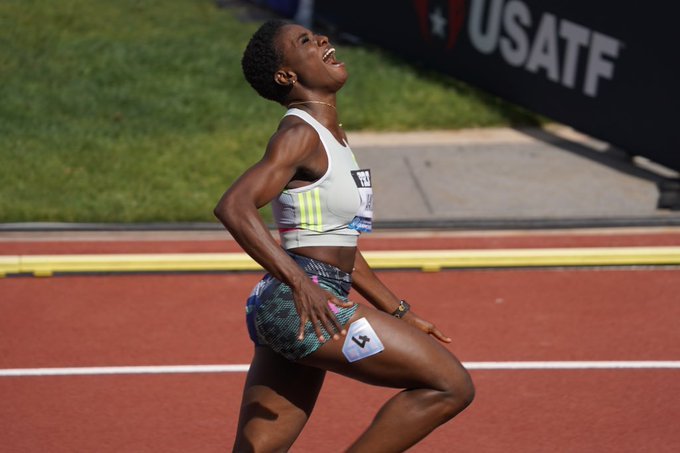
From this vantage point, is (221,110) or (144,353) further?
(221,110)

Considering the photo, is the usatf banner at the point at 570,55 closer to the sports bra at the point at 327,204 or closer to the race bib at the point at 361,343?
the sports bra at the point at 327,204

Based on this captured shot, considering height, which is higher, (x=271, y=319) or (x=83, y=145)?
(x=271, y=319)

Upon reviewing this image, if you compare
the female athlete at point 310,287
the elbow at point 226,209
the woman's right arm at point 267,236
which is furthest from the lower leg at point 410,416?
the elbow at point 226,209

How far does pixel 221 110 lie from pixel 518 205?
408 centimetres

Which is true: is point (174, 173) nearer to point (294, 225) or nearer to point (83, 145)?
point (83, 145)

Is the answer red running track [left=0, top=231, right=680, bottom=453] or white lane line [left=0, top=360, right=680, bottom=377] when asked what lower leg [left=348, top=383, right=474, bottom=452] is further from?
white lane line [left=0, top=360, right=680, bottom=377]

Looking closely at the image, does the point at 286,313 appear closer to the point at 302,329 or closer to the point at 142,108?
the point at 302,329

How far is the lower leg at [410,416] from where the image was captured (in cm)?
450

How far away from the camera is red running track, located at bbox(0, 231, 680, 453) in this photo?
622cm

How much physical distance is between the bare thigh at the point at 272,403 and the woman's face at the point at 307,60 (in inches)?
43.5

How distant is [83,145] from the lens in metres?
12.2

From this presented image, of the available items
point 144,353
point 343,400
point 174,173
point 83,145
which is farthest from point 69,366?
point 83,145

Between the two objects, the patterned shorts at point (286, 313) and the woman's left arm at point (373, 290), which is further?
the woman's left arm at point (373, 290)

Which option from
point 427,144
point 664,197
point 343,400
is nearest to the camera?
point 343,400
